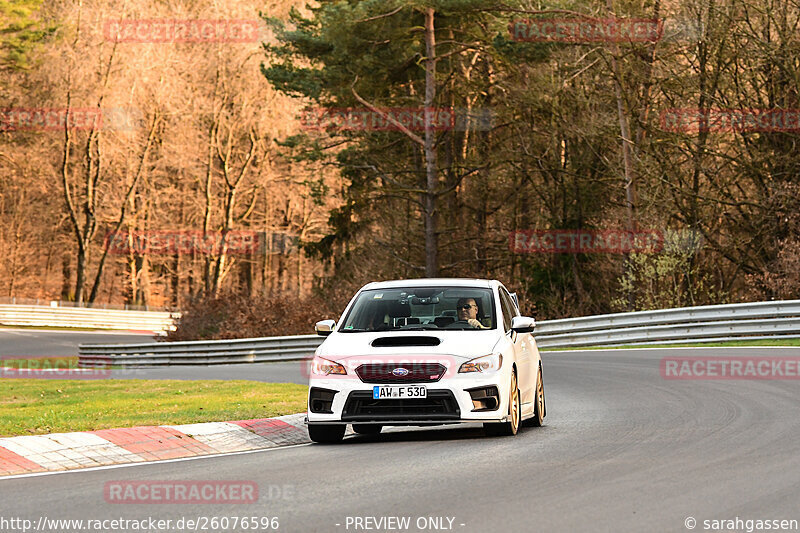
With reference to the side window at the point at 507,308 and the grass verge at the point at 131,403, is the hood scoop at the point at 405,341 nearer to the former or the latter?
the side window at the point at 507,308

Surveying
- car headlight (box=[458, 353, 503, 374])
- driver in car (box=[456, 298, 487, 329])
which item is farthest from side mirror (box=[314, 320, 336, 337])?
car headlight (box=[458, 353, 503, 374])

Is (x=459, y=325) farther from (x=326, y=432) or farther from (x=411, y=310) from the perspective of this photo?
(x=326, y=432)

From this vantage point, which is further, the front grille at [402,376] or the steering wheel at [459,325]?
the steering wheel at [459,325]

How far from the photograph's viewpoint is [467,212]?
161ft

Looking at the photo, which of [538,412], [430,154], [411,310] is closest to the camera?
[411,310]

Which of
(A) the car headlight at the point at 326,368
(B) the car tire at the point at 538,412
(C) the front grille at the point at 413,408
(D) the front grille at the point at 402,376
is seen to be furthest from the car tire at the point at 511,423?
(A) the car headlight at the point at 326,368

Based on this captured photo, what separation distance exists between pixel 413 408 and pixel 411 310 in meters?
1.84

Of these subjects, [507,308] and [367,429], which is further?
[507,308]

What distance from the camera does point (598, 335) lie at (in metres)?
30.7

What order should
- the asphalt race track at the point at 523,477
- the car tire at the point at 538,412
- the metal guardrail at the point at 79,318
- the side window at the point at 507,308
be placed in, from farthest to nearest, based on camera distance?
the metal guardrail at the point at 79,318, the car tire at the point at 538,412, the side window at the point at 507,308, the asphalt race track at the point at 523,477

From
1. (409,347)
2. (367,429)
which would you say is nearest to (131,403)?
(367,429)

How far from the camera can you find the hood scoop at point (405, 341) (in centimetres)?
1190

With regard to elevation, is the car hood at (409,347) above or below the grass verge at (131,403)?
above

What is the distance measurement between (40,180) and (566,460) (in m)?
62.9
